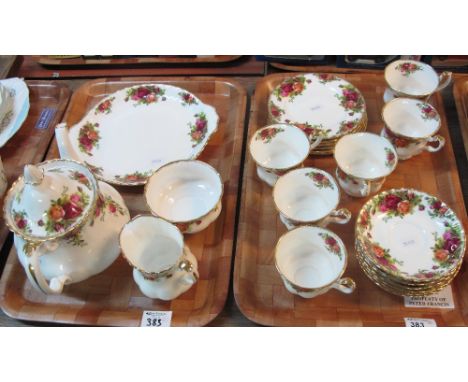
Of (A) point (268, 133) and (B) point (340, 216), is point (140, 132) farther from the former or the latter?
(B) point (340, 216)

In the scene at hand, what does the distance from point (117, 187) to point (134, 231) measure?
272 mm

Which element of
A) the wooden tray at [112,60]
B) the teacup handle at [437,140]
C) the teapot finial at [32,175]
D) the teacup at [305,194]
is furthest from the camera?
the wooden tray at [112,60]

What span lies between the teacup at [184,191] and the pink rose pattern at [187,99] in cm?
27

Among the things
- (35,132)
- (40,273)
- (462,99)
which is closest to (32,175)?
(40,273)

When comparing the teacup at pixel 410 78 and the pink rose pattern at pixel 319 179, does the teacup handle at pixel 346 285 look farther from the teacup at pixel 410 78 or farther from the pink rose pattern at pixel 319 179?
the teacup at pixel 410 78

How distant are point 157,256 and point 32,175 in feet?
1.00

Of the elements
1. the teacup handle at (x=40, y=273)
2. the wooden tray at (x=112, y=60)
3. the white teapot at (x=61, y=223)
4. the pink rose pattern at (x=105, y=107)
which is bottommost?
the teacup handle at (x=40, y=273)

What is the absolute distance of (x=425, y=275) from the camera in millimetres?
958

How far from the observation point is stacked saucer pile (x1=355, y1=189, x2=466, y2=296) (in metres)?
0.94

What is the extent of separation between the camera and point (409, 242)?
1.03m

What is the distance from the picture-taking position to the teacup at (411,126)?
1.14m

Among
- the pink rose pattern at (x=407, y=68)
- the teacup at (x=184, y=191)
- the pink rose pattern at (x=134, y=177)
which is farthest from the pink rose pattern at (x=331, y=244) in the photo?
the pink rose pattern at (x=407, y=68)

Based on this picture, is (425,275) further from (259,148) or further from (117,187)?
(117,187)

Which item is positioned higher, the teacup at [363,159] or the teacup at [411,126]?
the teacup at [411,126]
